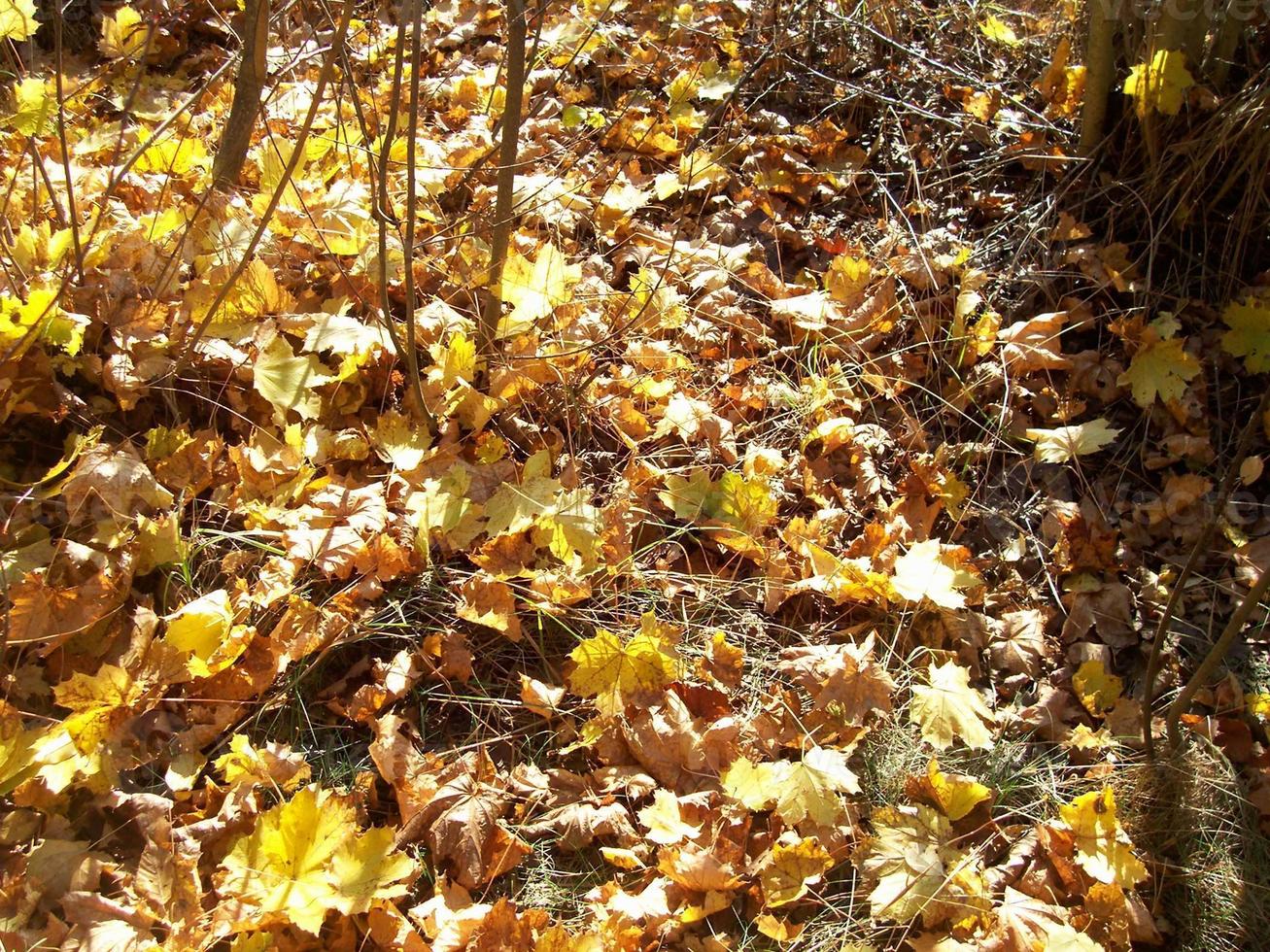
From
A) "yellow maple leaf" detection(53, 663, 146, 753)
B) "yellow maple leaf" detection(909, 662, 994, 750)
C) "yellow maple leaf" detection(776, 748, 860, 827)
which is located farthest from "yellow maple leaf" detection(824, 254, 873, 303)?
"yellow maple leaf" detection(53, 663, 146, 753)

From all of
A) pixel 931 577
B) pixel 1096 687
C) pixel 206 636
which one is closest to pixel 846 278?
pixel 931 577

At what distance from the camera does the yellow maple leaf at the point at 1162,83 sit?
259 cm

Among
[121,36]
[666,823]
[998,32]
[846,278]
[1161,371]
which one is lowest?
[666,823]

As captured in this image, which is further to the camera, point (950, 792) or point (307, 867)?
point (950, 792)

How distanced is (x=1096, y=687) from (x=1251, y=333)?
112cm

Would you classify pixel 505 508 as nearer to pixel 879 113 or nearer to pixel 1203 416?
pixel 1203 416

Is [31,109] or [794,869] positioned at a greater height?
[31,109]

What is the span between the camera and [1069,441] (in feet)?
7.87

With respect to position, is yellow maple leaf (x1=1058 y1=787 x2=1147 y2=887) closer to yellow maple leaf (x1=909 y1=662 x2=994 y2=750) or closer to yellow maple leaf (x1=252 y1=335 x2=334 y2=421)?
yellow maple leaf (x1=909 y1=662 x2=994 y2=750)

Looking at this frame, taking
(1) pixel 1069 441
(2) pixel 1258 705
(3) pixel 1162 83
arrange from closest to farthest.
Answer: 1. (2) pixel 1258 705
2. (1) pixel 1069 441
3. (3) pixel 1162 83

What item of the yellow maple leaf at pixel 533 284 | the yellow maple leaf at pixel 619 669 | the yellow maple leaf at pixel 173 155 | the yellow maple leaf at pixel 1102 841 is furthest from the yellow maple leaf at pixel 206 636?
the yellow maple leaf at pixel 1102 841

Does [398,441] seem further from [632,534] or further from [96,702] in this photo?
[96,702]

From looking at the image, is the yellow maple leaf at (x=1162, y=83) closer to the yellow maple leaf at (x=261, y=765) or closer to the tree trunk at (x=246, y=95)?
the tree trunk at (x=246, y=95)

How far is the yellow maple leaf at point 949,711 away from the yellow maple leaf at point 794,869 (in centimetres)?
35
